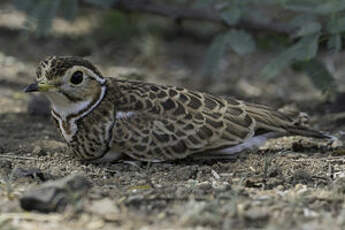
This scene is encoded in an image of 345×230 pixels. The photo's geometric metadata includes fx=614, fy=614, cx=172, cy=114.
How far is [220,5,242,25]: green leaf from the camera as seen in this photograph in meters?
7.87

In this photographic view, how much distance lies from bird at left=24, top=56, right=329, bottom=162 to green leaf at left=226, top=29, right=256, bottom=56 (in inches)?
83.1

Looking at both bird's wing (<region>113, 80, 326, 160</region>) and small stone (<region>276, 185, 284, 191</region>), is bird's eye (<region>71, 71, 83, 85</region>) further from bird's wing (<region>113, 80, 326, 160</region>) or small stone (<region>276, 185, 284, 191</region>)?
small stone (<region>276, 185, 284, 191</region>)

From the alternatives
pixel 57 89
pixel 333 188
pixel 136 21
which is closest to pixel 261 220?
pixel 333 188

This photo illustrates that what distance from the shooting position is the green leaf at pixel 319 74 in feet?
25.2

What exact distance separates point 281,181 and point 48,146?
2.47 metres

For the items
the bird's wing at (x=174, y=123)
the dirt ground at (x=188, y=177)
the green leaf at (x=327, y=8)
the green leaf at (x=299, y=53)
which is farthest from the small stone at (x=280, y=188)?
the green leaf at (x=327, y=8)

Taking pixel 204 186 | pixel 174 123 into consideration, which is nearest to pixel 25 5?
pixel 174 123

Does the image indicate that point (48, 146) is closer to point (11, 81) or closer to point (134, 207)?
point (134, 207)

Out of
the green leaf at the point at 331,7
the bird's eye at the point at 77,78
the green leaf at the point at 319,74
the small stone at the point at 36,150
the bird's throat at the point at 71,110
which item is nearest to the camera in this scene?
the bird's eye at the point at 77,78

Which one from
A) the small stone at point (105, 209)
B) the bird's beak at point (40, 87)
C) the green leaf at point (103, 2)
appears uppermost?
the green leaf at point (103, 2)

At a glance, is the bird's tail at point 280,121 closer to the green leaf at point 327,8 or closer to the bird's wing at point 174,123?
the bird's wing at point 174,123

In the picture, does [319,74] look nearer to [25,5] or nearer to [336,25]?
[336,25]

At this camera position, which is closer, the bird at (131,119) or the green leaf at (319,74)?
the bird at (131,119)

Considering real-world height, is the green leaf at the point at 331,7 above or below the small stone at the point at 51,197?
above
